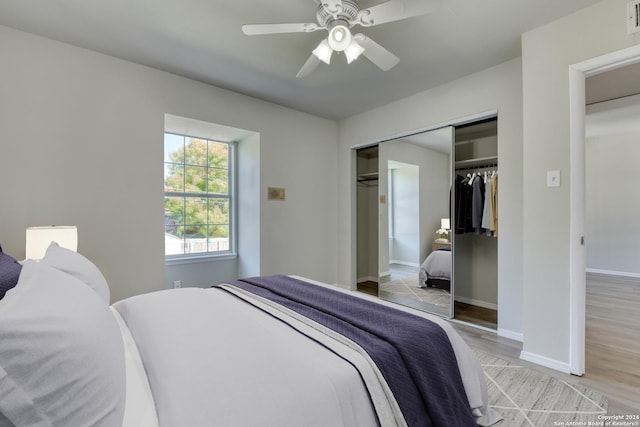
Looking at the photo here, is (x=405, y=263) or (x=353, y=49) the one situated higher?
(x=353, y=49)

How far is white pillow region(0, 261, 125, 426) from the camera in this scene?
2.08 ft

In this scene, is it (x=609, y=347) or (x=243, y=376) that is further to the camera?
(x=609, y=347)

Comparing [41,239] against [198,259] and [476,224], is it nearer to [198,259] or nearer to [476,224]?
[198,259]

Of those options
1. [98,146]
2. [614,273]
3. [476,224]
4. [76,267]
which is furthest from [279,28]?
[614,273]

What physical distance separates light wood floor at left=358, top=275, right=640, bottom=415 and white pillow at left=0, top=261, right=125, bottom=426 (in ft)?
8.34

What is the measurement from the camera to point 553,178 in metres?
2.22

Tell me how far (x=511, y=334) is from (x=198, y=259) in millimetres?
3560

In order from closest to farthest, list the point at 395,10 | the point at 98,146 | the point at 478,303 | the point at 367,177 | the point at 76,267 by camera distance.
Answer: the point at 76,267
the point at 395,10
the point at 98,146
the point at 478,303
the point at 367,177

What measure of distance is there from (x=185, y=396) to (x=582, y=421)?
210cm

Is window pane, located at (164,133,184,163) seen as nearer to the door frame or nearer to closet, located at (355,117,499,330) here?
closet, located at (355,117,499,330)

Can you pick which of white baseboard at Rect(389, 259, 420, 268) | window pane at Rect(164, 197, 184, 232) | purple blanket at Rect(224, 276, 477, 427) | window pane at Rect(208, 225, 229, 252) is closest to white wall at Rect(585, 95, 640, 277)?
white baseboard at Rect(389, 259, 420, 268)

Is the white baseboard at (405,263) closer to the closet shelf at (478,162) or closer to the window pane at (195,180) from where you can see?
the closet shelf at (478,162)

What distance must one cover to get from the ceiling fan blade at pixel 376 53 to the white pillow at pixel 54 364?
2044 mm

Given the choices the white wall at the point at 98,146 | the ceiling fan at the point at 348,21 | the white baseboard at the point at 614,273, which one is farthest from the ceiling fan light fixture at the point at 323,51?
the white baseboard at the point at 614,273
